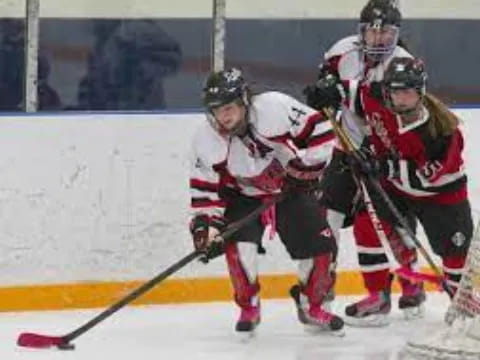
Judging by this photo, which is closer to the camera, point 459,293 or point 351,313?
point 459,293

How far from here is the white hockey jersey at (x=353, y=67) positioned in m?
4.98

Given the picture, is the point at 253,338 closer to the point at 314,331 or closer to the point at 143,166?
the point at 314,331

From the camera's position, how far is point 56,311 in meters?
5.21

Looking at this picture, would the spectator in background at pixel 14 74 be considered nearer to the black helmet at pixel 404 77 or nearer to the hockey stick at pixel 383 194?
the hockey stick at pixel 383 194

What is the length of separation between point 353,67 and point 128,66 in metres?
1.35

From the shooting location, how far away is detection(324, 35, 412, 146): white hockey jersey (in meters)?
4.98

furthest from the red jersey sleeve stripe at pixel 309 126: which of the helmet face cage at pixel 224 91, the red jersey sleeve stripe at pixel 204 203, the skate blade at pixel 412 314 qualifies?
the skate blade at pixel 412 314

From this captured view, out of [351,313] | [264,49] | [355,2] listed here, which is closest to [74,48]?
[264,49]

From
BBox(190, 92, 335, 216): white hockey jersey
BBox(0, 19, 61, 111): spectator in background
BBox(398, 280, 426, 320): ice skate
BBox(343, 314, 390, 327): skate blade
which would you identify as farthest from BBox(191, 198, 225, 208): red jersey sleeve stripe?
BBox(0, 19, 61, 111): spectator in background

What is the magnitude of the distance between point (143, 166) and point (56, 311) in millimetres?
520

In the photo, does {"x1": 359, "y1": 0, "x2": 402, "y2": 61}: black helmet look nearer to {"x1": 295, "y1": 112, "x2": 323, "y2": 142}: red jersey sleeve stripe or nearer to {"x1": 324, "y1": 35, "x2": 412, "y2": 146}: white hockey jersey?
{"x1": 324, "y1": 35, "x2": 412, "y2": 146}: white hockey jersey

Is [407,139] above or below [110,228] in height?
above

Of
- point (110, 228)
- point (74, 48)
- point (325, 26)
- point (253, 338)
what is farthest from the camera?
point (325, 26)

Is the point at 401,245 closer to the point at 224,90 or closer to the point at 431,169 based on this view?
the point at 431,169
